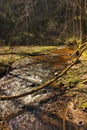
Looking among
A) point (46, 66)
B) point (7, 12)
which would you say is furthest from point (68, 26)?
point (46, 66)

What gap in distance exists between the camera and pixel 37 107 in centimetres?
776

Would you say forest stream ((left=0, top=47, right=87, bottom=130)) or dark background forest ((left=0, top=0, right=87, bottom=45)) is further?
dark background forest ((left=0, top=0, right=87, bottom=45))

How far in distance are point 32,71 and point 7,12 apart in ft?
66.9

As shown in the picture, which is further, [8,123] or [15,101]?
[15,101]

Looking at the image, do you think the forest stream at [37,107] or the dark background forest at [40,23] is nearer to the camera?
the forest stream at [37,107]

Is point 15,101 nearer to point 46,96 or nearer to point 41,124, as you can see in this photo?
point 46,96

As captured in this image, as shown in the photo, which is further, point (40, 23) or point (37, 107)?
point (40, 23)

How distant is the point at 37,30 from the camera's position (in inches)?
1169

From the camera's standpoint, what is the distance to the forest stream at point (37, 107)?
6.63 meters

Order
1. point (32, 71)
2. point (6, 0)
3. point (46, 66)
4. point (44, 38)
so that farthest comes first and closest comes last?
point (6, 0), point (44, 38), point (46, 66), point (32, 71)

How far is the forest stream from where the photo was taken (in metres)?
6.63

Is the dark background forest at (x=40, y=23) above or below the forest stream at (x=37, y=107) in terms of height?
above

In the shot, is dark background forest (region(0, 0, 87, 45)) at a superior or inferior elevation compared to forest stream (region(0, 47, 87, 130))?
superior

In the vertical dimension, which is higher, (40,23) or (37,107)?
(40,23)
